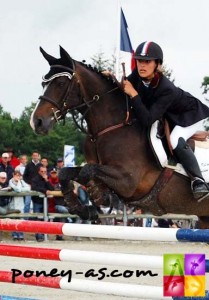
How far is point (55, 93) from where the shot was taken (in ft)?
23.4

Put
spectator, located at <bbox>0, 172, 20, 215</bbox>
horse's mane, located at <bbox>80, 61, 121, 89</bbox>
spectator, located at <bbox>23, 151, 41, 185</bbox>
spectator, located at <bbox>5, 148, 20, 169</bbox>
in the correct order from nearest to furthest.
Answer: horse's mane, located at <bbox>80, 61, 121, 89</bbox> → spectator, located at <bbox>0, 172, 20, 215</bbox> → spectator, located at <bbox>23, 151, 41, 185</bbox> → spectator, located at <bbox>5, 148, 20, 169</bbox>

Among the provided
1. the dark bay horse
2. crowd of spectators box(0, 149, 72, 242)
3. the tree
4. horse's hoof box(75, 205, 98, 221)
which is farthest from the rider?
the tree

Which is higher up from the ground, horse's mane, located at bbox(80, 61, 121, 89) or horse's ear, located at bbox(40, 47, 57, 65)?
horse's ear, located at bbox(40, 47, 57, 65)

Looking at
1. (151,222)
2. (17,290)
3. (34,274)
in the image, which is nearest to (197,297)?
(34,274)

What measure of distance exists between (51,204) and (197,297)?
11671 mm

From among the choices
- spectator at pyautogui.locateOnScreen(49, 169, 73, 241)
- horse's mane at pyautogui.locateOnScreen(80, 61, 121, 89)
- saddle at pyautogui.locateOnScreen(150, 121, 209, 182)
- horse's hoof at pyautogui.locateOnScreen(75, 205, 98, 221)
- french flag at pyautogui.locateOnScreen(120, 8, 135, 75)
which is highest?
french flag at pyautogui.locateOnScreen(120, 8, 135, 75)

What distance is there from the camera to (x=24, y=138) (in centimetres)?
7606

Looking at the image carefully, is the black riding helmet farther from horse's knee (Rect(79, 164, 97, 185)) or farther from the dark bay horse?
horse's knee (Rect(79, 164, 97, 185))

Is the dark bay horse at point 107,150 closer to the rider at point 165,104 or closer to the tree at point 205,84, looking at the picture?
the rider at point 165,104

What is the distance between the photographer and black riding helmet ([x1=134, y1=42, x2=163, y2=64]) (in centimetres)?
704

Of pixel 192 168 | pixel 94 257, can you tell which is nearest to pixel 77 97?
pixel 192 168

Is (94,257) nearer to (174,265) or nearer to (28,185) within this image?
(174,265)

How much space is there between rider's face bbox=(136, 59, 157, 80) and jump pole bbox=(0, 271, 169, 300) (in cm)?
228

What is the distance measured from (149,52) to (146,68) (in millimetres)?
164
